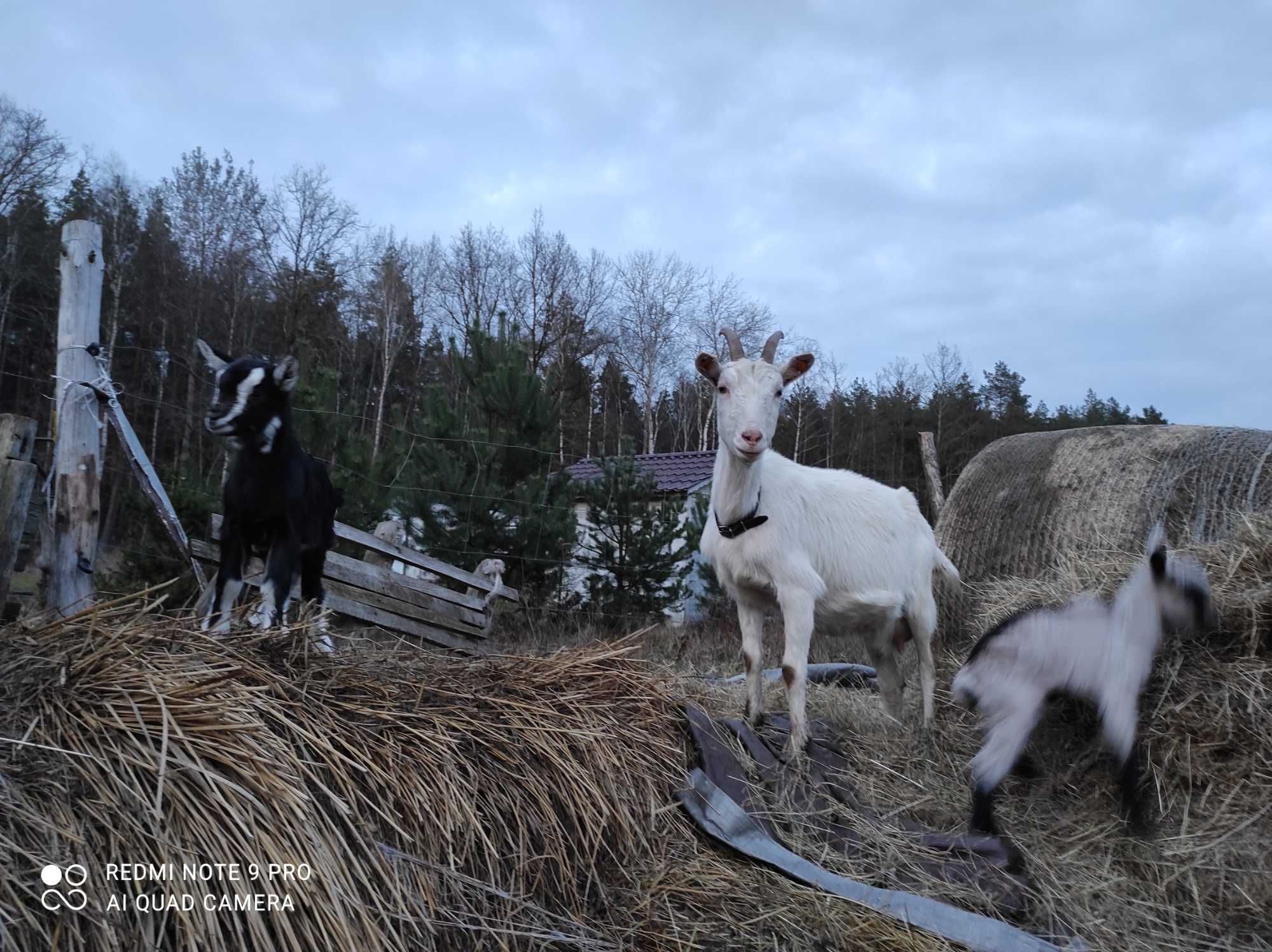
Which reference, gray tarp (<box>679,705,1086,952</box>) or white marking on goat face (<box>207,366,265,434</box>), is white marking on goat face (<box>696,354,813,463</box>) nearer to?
gray tarp (<box>679,705,1086,952</box>)

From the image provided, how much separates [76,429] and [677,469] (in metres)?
15.9

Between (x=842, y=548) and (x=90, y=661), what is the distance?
11.6ft

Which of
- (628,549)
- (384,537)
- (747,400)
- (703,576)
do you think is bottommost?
(703,576)

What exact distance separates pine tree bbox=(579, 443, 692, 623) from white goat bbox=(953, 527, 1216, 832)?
6255mm

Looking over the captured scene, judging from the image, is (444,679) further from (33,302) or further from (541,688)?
(33,302)

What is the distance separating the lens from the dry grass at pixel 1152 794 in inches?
115

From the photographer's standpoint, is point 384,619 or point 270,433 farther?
point 384,619

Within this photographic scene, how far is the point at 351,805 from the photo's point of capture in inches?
82.8

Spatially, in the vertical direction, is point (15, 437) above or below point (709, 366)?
below

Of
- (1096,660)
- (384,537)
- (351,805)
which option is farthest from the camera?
(384,537)

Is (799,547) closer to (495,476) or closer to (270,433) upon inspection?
(270,433)

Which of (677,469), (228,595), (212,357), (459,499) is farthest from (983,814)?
(677,469)

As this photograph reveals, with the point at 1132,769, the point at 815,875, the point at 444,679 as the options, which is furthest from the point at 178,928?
the point at 1132,769

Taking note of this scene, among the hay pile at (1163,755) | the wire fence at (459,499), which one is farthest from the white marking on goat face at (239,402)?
the wire fence at (459,499)
